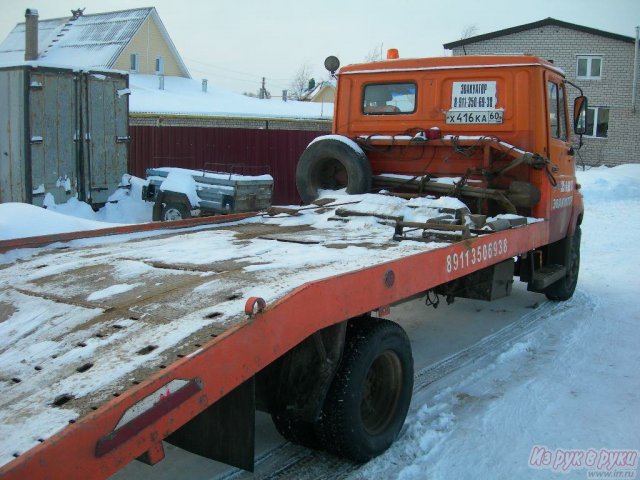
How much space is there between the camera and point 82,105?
11070 millimetres

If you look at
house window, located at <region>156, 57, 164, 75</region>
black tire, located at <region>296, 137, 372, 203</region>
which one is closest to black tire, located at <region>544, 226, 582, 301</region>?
black tire, located at <region>296, 137, 372, 203</region>

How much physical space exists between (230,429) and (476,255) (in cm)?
229

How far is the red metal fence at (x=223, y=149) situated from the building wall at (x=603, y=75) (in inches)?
548

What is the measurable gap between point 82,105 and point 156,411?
32.4 feet

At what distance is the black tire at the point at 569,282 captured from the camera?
24.9ft

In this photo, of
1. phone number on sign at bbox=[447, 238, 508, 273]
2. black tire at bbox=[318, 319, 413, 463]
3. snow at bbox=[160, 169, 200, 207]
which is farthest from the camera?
snow at bbox=[160, 169, 200, 207]

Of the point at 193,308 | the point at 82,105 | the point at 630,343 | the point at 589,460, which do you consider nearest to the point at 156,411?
the point at 193,308

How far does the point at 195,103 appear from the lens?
27000 mm

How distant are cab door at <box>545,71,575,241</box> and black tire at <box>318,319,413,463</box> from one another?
10.4 feet

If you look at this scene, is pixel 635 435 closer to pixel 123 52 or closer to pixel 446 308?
pixel 446 308

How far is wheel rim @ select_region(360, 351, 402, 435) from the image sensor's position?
12.7 feet

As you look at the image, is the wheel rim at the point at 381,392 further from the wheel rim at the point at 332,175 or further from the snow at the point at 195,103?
the snow at the point at 195,103

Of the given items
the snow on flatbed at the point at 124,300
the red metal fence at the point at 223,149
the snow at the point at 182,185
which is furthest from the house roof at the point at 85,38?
the snow on flatbed at the point at 124,300

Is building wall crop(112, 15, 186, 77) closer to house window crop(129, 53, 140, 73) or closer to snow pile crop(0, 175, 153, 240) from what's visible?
house window crop(129, 53, 140, 73)
